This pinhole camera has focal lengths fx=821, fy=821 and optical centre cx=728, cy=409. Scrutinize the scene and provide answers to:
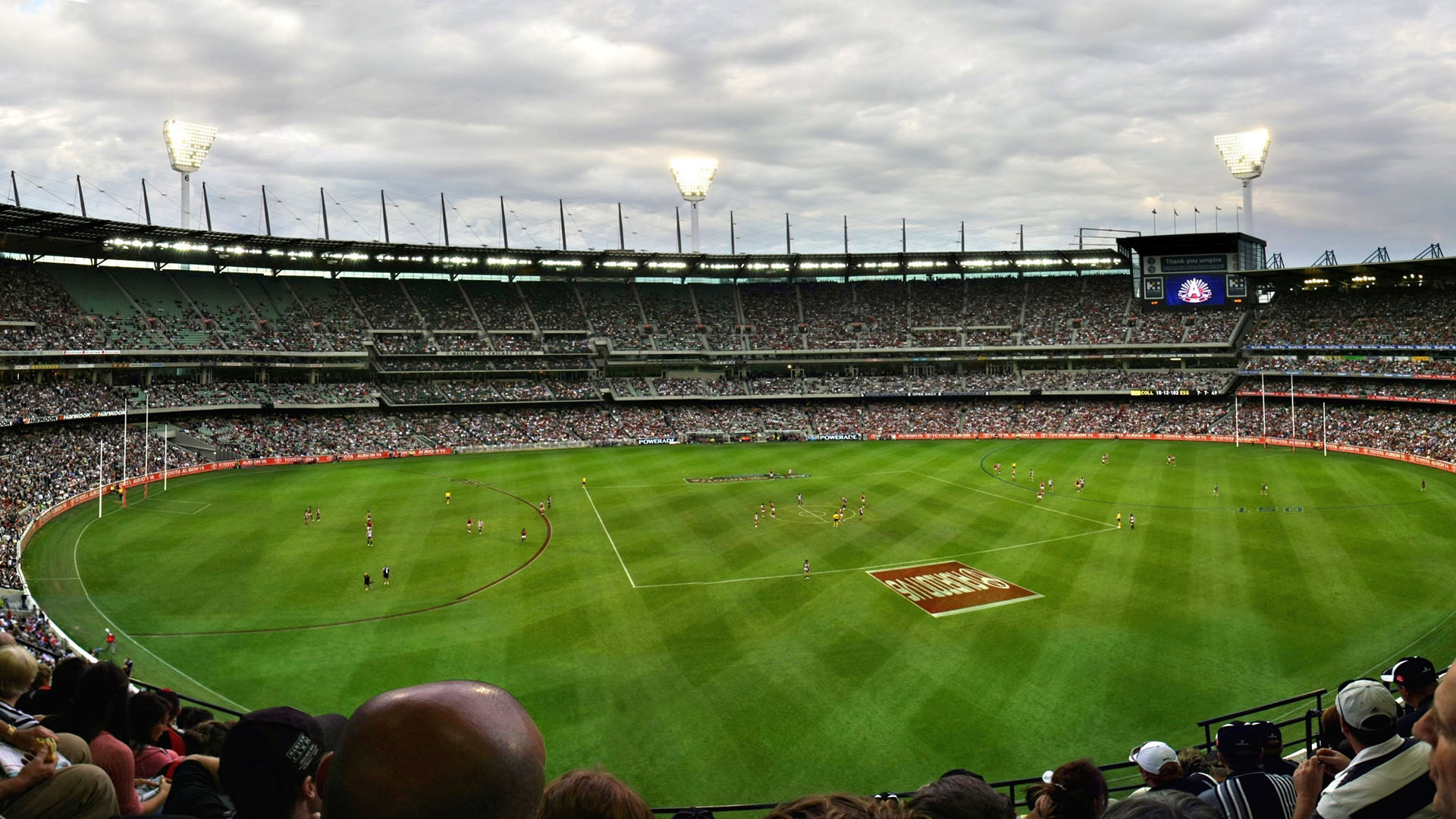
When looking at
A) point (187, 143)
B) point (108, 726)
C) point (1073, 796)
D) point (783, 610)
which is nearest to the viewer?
point (1073, 796)


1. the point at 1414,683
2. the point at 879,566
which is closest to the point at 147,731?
the point at 1414,683

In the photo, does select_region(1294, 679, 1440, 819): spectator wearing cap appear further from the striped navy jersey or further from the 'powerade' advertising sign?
the 'powerade' advertising sign

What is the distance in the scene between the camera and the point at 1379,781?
4.51 m

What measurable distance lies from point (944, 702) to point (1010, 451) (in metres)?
54.3

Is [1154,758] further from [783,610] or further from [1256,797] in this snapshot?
[783,610]

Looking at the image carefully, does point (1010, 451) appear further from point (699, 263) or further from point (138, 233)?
point (138, 233)

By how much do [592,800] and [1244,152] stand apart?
334 ft

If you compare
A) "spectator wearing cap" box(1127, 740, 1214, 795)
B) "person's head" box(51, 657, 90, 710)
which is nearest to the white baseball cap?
"spectator wearing cap" box(1127, 740, 1214, 795)

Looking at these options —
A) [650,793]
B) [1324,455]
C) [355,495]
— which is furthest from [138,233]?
[1324,455]

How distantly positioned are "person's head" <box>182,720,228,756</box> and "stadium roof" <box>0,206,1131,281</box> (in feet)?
218

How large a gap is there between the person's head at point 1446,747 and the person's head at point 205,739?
29.7 feet

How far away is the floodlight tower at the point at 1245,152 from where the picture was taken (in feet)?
274

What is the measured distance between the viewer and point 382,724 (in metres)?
2.49

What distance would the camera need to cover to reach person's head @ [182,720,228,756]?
319 inches
